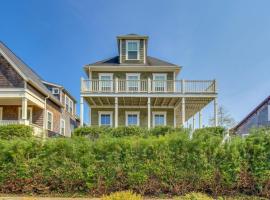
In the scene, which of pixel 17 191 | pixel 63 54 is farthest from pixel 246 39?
pixel 17 191

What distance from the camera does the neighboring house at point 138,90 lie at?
66.4 feet

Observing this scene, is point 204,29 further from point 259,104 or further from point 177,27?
point 259,104

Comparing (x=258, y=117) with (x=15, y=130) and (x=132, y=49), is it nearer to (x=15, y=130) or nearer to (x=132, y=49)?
(x=132, y=49)

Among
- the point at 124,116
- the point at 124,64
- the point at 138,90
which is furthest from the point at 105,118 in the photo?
the point at 124,64

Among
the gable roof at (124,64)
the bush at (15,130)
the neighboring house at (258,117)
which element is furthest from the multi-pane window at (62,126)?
the neighboring house at (258,117)

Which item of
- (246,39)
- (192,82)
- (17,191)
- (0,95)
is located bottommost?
(17,191)

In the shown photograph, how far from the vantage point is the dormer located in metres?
23.8

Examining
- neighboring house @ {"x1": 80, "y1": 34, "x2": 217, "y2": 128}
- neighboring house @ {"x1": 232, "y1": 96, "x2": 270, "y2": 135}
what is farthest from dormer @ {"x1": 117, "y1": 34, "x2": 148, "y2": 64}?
neighboring house @ {"x1": 232, "y1": 96, "x2": 270, "y2": 135}

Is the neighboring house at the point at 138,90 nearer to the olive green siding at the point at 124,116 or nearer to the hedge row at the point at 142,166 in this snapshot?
the olive green siding at the point at 124,116

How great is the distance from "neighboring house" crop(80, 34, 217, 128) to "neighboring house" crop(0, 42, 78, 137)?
3.30m

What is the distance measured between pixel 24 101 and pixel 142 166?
11.1m

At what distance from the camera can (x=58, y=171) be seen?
8961 millimetres

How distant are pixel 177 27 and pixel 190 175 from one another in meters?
10.5

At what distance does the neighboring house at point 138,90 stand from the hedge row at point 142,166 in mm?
11132
